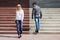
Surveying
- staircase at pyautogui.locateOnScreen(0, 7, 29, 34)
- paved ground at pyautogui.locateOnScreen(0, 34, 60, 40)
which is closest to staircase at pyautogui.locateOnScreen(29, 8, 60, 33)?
staircase at pyautogui.locateOnScreen(0, 7, 29, 34)

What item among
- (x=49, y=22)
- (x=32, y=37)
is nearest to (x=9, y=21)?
(x=49, y=22)

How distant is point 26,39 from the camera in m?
10.6

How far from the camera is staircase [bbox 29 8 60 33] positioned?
12.4m

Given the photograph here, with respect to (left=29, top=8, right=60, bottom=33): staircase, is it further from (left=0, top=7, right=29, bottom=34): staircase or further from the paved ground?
the paved ground

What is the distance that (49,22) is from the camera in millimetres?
13406

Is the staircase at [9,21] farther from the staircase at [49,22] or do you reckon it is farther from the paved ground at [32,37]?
the paved ground at [32,37]

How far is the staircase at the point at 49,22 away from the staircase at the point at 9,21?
0.37 metres

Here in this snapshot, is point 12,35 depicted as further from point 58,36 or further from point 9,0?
point 9,0

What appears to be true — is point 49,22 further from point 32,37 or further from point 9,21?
point 32,37

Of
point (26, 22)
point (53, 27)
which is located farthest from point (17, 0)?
point (53, 27)

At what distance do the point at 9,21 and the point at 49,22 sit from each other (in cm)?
239

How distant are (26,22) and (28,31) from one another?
4.01 ft

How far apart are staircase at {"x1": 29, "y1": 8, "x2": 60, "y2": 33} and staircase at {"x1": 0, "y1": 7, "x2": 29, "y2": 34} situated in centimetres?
37

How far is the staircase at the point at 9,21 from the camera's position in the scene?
40.6ft
